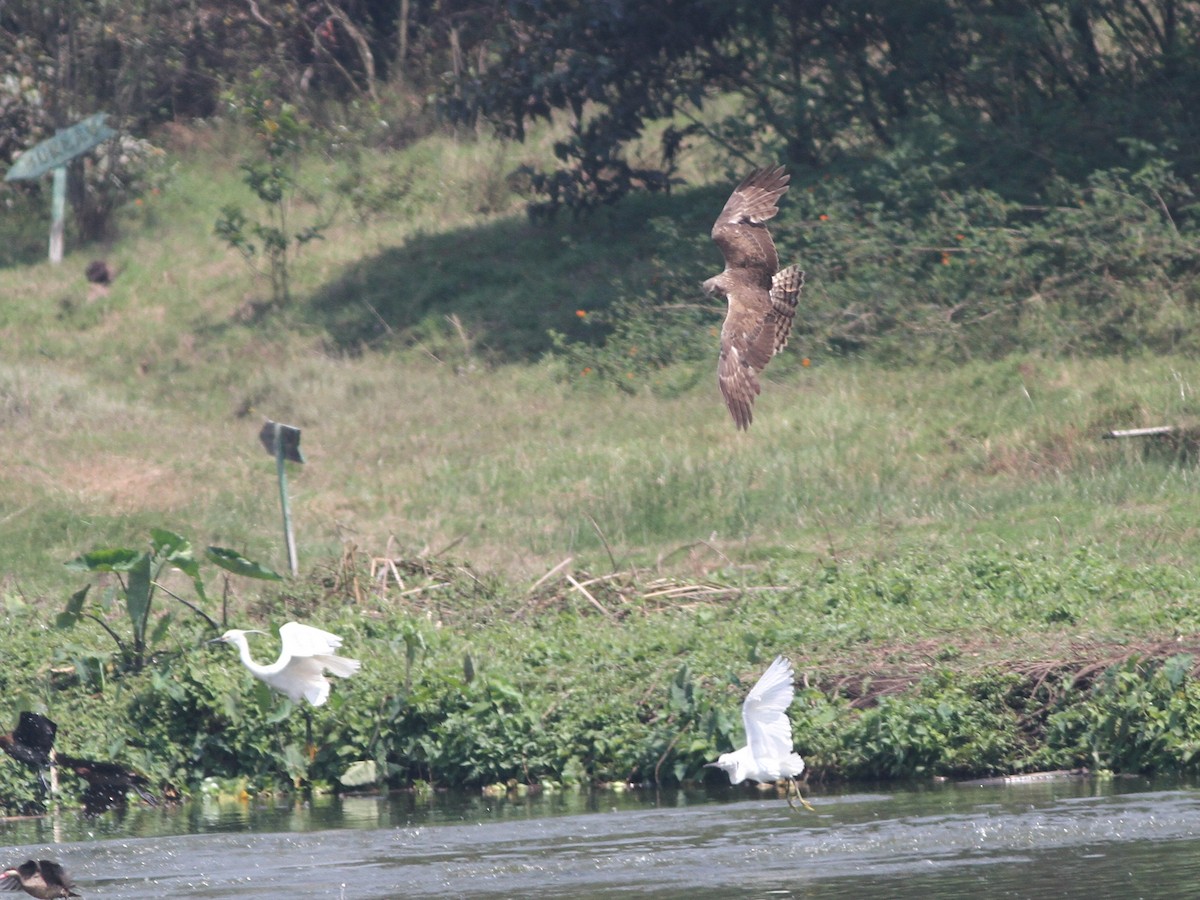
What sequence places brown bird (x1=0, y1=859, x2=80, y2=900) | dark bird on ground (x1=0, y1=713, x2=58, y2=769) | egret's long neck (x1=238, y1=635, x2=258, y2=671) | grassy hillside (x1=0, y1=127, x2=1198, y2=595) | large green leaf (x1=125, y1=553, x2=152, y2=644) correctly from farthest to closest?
1. grassy hillside (x1=0, y1=127, x2=1198, y2=595)
2. large green leaf (x1=125, y1=553, x2=152, y2=644)
3. dark bird on ground (x1=0, y1=713, x2=58, y2=769)
4. egret's long neck (x1=238, y1=635, x2=258, y2=671)
5. brown bird (x1=0, y1=859, x2=80, y2=900)

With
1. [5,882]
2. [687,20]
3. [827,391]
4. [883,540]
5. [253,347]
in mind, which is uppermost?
[687,20]

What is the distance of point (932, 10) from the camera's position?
811 inches

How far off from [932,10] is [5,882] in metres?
15.7

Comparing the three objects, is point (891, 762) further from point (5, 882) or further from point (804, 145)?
point (804, 145)

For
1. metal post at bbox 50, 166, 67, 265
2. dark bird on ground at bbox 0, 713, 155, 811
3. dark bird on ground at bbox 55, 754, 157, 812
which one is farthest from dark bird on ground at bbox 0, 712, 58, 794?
metal post at bbox 50, 166, 67, 265

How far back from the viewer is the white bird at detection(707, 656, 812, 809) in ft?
27.0

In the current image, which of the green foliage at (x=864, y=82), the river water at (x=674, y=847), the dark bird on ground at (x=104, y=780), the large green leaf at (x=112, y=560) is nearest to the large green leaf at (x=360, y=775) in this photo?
the river water at (x=674, y=847)

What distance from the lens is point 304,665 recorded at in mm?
9305

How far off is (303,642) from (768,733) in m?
2.39

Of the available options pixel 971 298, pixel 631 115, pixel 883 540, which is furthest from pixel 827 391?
pixel 631 115

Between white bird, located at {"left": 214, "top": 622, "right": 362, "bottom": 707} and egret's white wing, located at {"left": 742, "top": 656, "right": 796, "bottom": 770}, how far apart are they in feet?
7.07

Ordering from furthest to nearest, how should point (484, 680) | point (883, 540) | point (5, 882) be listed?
point (883, 540)
point (484, 680)
point (5, 882)

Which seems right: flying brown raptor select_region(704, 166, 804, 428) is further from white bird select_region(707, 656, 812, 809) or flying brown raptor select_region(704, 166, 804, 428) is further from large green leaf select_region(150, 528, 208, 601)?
large green leaf select_region(150, 528, 208, 601)

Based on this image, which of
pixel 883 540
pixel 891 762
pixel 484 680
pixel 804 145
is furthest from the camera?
pixel 804 145
